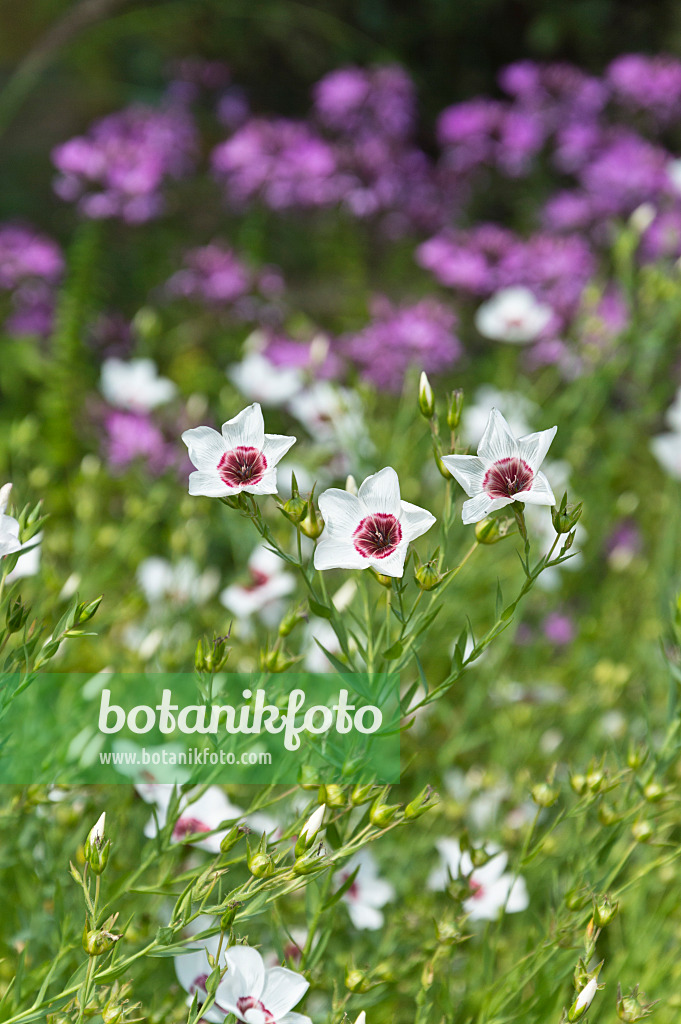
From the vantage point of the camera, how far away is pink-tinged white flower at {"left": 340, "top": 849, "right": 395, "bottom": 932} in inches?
41.3

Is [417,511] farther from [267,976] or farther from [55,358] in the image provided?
[55,358]

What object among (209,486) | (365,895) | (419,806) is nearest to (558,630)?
(365,895)

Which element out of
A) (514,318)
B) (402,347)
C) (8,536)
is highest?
(8,536)

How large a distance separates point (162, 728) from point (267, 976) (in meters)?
0.41

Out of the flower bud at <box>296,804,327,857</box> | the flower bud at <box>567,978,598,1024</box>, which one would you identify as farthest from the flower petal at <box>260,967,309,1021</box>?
the flower bud at <box>567,978,598,1024</box>

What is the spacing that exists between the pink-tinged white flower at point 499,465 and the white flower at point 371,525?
2.0 inches

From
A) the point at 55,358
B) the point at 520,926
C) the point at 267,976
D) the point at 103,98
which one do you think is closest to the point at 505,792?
the point at 520,926

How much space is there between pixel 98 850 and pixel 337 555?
1.07 feet

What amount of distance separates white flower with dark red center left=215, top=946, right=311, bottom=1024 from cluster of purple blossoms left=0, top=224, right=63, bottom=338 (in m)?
1.99

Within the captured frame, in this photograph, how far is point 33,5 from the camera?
11.3ft

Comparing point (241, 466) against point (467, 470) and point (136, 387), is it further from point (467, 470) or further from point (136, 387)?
point (136, 387)

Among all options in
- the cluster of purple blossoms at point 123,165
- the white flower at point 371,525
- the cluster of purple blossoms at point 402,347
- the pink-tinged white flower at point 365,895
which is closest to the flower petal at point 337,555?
the white flower at point 371,525

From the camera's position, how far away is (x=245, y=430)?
2.72 feet

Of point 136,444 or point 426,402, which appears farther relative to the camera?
point 136,444
